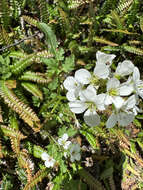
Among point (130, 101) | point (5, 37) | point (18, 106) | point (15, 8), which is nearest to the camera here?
point (130, 101)

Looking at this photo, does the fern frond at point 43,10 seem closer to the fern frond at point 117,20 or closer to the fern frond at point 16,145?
the fern frond at point 117,20

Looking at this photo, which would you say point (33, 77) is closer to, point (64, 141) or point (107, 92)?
point (64, 141)

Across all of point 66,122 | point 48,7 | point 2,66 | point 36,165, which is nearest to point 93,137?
point 66,122

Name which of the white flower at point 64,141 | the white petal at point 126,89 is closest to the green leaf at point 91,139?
the white flower at point 64,141

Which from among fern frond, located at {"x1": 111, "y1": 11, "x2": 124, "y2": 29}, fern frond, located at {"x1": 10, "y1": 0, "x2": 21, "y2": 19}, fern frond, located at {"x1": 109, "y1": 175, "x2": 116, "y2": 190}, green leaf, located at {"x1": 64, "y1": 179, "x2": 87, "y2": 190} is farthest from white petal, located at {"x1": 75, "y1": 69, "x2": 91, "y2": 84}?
fern frond, located at {"x1": 10, "y1": 0, "x2": 21, "y2": 19}

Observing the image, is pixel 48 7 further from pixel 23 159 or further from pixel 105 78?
pixel 23 159

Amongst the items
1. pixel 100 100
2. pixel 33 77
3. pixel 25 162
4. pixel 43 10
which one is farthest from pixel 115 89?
pixel 43 10

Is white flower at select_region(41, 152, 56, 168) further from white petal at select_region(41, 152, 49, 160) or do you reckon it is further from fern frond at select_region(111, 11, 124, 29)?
fern frond at select_region(111, 11, 124, 29)
